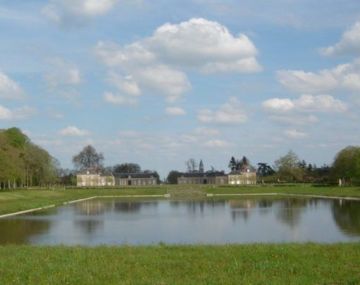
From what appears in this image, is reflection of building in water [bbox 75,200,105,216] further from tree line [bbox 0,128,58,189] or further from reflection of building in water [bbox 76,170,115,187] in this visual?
reflection of building in water [bbox 76,170,115,187]

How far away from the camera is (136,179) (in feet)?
586

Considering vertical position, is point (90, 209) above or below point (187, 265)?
below

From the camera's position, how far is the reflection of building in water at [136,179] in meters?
176

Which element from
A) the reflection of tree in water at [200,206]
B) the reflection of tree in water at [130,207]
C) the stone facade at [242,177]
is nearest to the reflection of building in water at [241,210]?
the reflection of tree in water at [200,206]

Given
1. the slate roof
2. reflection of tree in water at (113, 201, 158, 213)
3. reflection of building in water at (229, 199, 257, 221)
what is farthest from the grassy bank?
the slate roof

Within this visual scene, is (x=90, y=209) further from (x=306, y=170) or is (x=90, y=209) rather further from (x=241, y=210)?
(x=306, y=170)

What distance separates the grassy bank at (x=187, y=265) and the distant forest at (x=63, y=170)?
65949 millimetres

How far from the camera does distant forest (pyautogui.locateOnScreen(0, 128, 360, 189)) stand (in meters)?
86.4

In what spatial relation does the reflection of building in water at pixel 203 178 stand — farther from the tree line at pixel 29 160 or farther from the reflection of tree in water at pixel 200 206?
the reflection of tree in water at pixel 200 206

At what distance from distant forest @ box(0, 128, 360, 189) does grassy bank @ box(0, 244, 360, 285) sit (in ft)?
216

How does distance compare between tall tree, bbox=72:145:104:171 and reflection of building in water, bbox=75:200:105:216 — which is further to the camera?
tall tree, bbox=72:145:104:171

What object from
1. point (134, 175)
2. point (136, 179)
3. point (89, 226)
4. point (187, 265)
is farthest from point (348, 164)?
point (187, 265)

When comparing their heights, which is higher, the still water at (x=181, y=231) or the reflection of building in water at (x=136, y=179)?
the reflection of building in water at (x=136, y=179)

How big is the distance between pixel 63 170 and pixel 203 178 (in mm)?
49679
